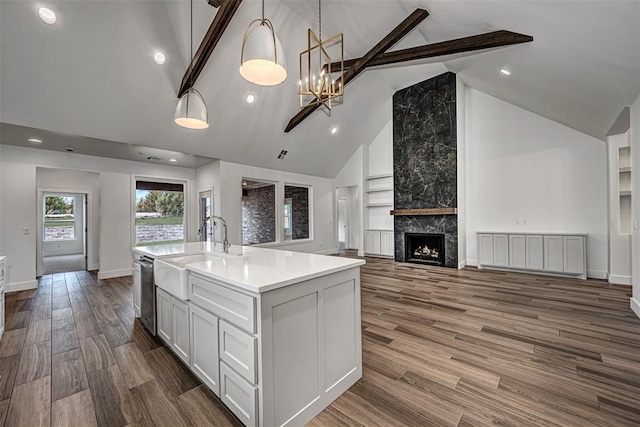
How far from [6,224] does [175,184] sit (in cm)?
317

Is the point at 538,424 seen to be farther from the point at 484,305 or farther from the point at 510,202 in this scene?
the point at 510,202

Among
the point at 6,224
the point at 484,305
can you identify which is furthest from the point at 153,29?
the point at 484,305

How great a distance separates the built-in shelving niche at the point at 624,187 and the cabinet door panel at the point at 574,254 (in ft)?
1.99

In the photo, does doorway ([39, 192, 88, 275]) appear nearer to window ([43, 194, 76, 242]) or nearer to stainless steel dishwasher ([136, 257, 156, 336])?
window ([43, 194, 76, 242])

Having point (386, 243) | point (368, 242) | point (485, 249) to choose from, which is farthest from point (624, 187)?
point (368, 242)

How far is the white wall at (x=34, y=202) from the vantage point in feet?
16.0

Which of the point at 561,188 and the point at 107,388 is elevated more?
the point at 561,188

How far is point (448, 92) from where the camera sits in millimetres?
6203

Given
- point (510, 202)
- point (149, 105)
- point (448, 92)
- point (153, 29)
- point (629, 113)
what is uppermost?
point (448, 92)

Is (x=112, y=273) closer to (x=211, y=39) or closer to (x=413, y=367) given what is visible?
(x=211, y=39)

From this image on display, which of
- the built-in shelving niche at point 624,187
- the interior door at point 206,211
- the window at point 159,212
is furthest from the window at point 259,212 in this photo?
the built-in shelving niche at point 624,187

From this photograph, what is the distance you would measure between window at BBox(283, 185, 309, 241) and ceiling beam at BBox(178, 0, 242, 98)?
4.64 meters

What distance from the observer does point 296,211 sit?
8.60 m

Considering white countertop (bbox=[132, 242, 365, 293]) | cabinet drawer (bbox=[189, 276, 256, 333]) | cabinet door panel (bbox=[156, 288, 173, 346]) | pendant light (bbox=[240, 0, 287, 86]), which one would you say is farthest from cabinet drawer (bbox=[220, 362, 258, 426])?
pendant light (bbox=[240, 0, 287, 86])
